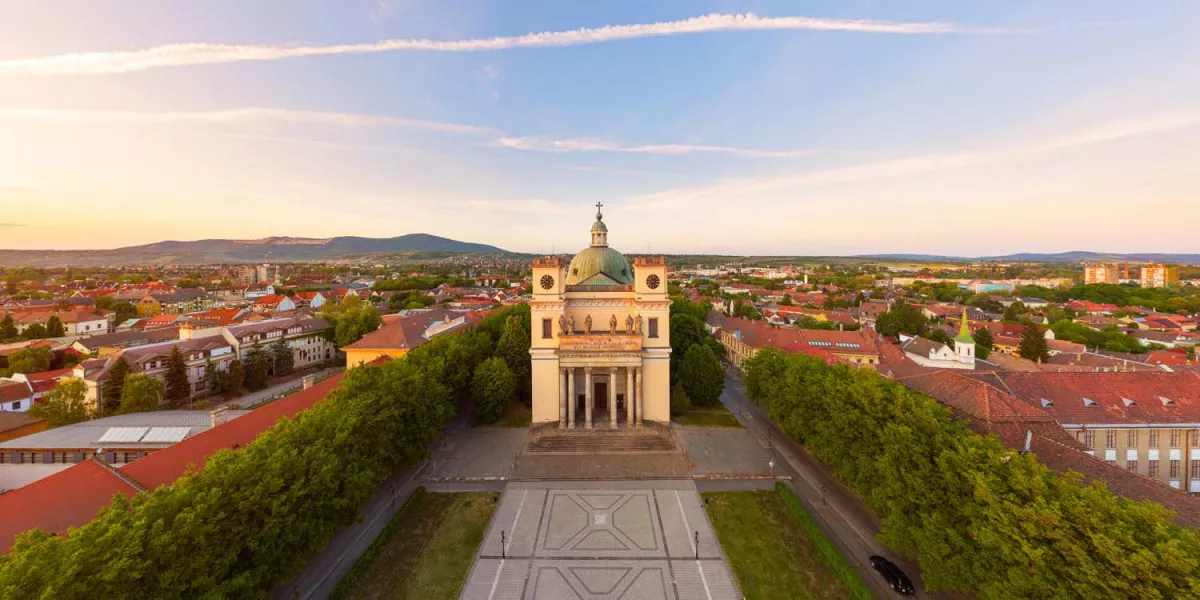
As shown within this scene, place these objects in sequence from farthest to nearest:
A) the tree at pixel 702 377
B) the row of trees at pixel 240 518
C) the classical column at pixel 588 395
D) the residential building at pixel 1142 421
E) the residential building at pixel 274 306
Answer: the residential building at pixel 274 306, the tree at pixel 702 377, the classical column at pixel 588 395, the residential building at pixel 1142 421, the row of trees at pixel 240 518

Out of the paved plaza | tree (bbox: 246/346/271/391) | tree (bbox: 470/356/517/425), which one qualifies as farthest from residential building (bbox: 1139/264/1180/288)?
tree (bbox: 246/346/271/391)

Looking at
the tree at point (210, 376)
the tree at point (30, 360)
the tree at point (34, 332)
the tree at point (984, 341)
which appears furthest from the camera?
the tree at point (34, 332)

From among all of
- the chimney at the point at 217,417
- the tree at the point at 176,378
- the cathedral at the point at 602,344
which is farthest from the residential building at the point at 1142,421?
the tree at the point at 176,378

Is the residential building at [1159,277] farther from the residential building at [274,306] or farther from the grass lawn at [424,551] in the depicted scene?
the residential building at [274,306]

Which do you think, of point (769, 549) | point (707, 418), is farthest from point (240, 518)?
point (707, 418)

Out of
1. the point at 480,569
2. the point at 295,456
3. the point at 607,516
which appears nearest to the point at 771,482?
the point at 607,516

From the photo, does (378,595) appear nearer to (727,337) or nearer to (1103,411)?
(1103,411)

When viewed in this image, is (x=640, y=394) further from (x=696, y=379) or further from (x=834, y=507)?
(x=834, y=507)
